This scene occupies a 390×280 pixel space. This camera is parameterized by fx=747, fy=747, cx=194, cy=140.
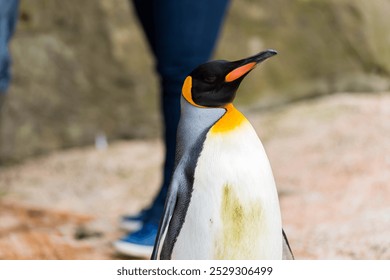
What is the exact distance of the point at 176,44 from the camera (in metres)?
1.33

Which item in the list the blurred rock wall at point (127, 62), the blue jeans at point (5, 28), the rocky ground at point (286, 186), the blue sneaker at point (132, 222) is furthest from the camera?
the blurred rock wall at point (127, 62)

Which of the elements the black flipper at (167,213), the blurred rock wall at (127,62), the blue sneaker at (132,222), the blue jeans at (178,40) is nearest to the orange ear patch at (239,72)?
the black flipper at (167,213)

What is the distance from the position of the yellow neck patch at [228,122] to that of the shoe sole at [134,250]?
495 mm

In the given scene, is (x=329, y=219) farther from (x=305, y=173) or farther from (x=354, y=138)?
(x=354, y=138)

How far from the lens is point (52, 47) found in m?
2.82

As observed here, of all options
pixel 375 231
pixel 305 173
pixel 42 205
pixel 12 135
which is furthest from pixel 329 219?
pixel 12 135

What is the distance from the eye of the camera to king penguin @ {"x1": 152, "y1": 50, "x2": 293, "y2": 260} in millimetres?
940

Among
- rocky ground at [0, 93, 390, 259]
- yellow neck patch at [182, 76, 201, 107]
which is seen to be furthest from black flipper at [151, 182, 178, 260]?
rocky ground at [0, 93, 390, 259]

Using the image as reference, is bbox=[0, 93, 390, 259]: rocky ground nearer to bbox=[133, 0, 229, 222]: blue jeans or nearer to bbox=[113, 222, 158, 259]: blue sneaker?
bbox=[113, 222, 158, 259]: blue sneaker

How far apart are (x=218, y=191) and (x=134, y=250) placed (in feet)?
1.68

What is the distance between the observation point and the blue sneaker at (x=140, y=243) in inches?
55.1

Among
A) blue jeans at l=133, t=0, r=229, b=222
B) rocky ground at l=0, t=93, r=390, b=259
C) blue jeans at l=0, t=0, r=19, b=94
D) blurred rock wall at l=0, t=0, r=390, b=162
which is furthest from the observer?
blurred rock wall at l=0, t=0, r=390, b=162

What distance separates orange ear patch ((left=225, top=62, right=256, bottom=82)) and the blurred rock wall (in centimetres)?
189

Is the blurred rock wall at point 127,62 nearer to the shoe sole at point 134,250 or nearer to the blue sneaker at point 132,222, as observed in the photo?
the blue sneaker at point 132,222
